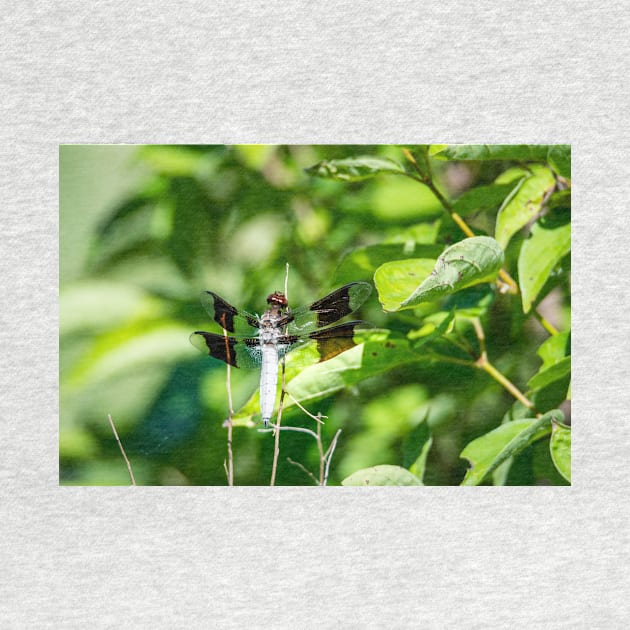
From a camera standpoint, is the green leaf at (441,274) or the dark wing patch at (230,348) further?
the dark wing patch at (230,348)

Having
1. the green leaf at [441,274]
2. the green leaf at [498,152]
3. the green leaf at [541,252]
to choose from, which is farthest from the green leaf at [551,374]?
the green leaf at [498,152]

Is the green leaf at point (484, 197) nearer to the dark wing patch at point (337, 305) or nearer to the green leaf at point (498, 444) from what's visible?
the dark wing patch at point (337, 305)

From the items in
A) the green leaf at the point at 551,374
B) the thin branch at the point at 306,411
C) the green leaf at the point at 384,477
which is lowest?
the green leaf at the point at 384,477

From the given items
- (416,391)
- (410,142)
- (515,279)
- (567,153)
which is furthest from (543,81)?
(416,391)

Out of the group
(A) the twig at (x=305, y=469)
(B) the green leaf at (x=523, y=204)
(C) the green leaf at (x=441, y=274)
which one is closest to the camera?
(C) the green leaf at (x=441, y=274)

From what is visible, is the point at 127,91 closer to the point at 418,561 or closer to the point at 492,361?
the point at 492,361

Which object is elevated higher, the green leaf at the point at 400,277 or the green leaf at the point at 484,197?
the green leaf at the point at 484,197
